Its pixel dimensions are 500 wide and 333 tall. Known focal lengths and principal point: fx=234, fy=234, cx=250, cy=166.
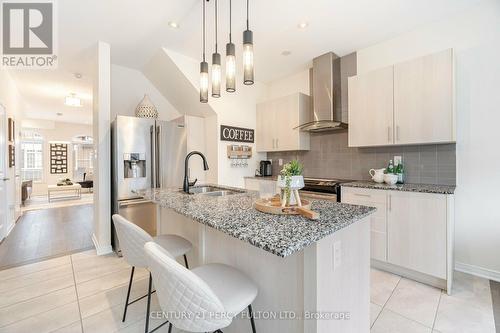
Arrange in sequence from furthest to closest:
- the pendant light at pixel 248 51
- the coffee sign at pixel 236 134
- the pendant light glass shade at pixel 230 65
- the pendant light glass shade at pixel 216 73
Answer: the coffee sign at pixel 236 134, the pendant light glass shade at pixel 216 73, the pendant light glass shade at pixel 230 65, the pendant light at pixel 248 51

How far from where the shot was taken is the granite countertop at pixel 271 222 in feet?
2.79

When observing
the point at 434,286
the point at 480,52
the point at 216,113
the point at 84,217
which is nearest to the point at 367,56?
the point at 480,52

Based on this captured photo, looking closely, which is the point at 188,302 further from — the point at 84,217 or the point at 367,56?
the point at 84,217

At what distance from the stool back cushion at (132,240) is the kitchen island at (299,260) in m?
0.23

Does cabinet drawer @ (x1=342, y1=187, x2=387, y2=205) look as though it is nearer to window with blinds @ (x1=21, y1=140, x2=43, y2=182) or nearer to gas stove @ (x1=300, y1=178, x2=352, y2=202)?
gas stove @ (x1=300, y1=178, x2=352, y2=202)

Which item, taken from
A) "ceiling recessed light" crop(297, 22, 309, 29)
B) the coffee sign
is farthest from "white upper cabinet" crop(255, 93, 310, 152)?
"ceiling recessed light" crop(297, 22, 309, 29)

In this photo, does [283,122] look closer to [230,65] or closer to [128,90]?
[230,65]

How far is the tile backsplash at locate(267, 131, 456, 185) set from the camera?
2582 mm

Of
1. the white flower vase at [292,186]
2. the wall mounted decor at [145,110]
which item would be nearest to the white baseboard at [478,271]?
the white flower vase at [292,186]

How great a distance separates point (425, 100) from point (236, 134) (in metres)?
2.58

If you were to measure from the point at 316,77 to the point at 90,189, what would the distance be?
9268mm

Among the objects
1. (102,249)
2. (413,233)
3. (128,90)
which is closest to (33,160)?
(128,90)

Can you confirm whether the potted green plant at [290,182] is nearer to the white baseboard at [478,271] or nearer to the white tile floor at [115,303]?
the white tile floor at [115,303]

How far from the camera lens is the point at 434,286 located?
219 centimetres
